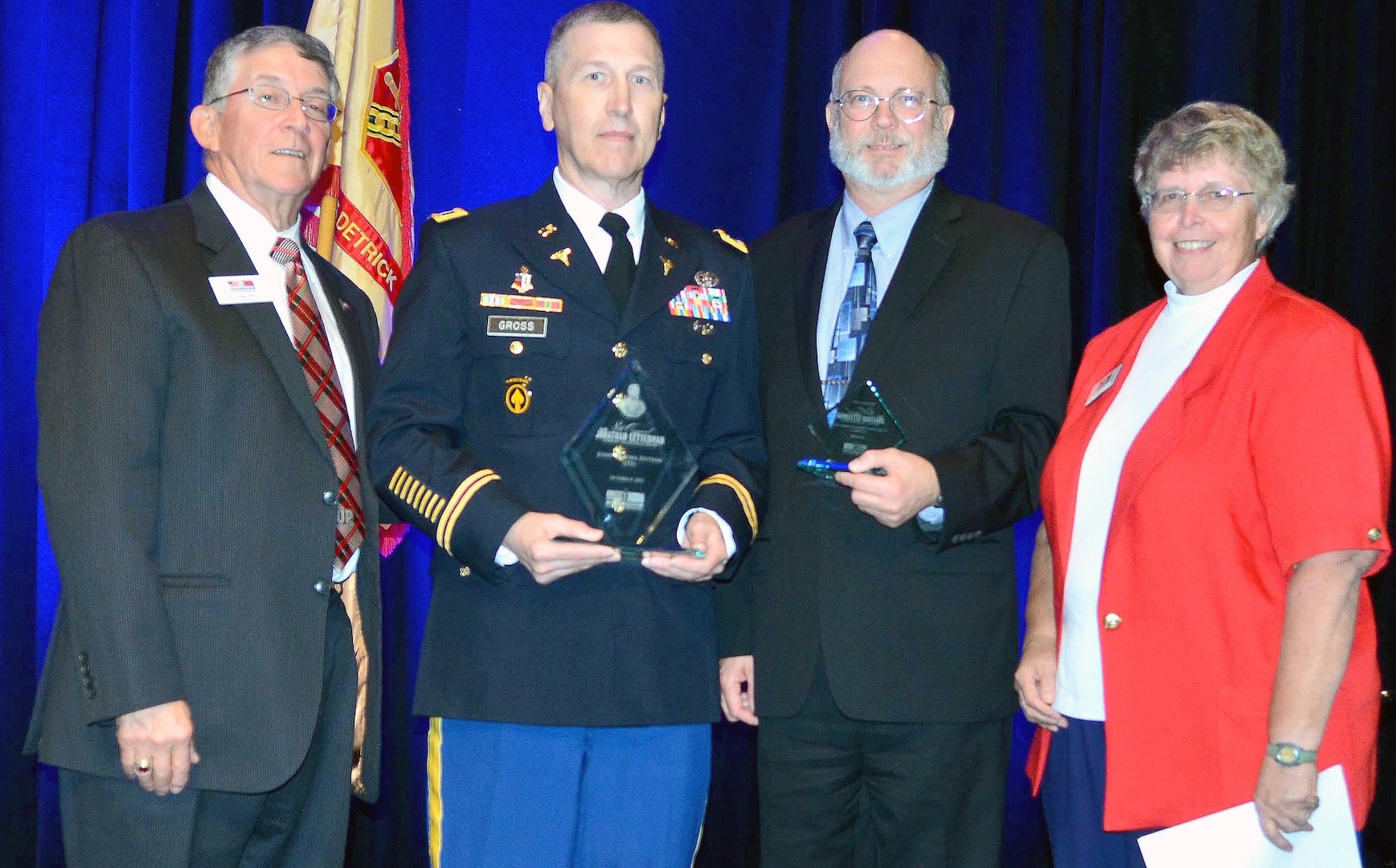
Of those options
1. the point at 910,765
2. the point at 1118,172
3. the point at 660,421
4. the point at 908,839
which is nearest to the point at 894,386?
the point at 660,421

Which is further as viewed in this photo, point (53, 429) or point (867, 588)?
point (867, 588)

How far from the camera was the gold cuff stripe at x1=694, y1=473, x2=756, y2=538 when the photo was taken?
8.14 ft

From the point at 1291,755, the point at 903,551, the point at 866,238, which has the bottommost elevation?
the point at 1291,755

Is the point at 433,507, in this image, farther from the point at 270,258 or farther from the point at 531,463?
the point at 270,258

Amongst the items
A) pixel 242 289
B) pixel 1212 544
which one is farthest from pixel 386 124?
pixel 1212 544

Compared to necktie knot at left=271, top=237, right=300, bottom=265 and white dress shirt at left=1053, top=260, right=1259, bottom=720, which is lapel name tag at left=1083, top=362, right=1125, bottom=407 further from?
necktie knot at left=271, top=237, right=300, bottom=265

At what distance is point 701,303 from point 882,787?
1.10 metres

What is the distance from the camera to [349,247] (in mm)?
3729

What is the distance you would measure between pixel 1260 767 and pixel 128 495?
2.00 m

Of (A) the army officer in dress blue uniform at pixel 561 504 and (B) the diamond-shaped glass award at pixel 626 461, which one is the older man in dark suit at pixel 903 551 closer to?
(A) the army officer in dress blue uniform at pixel 561 504

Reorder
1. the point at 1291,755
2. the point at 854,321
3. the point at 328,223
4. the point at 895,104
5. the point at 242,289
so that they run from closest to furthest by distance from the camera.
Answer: the point at 1291,755, the point at 242,289, the point at 854,321, the point at 895,104, the point at 328,223

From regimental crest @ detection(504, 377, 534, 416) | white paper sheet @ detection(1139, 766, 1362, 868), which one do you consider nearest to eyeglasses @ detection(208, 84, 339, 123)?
regimental crest @ detection(504, 377, 534, 416)

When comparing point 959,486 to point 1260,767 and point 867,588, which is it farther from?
point 1260,767

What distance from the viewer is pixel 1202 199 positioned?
2434 millimetres
